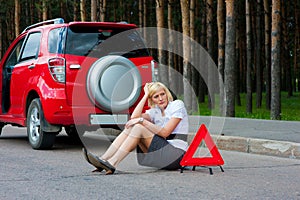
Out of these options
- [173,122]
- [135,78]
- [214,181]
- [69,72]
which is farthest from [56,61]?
[214,181]

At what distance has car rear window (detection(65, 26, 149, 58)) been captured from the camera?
9.41 metres

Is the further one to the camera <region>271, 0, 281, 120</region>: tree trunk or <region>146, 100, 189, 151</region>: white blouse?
<region>271, 0, 281, 120</region>: tree trunk

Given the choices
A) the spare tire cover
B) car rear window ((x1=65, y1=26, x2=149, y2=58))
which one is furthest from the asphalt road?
car rear window ((x1=65, y1=26, x2=149, y2=58))

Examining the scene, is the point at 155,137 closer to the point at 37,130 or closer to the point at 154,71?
the point at 154,71

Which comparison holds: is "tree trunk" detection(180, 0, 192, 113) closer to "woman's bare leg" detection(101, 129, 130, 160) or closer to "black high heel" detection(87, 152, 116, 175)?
"woman's bare leg" detection(101, 129, 130, 160)

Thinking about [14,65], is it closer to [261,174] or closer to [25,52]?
[25,52]

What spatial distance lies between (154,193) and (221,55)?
1403 cm

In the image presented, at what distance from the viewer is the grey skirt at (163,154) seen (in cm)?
727

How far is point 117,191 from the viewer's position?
232 inches

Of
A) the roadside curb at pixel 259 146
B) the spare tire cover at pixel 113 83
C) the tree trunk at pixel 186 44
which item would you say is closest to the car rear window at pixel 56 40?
the spare tire cover at pixel 113 83

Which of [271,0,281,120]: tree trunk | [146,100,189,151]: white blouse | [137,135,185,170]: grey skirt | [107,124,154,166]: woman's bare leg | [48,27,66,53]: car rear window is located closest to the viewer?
[107,124,154,166]: woman's bare leg

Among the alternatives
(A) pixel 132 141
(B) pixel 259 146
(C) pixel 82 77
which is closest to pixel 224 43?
(B) pixel 259 146

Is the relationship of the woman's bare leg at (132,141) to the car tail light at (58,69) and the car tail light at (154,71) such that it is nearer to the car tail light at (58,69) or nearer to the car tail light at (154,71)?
the car tail light at (58,69)

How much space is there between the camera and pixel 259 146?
954cm
